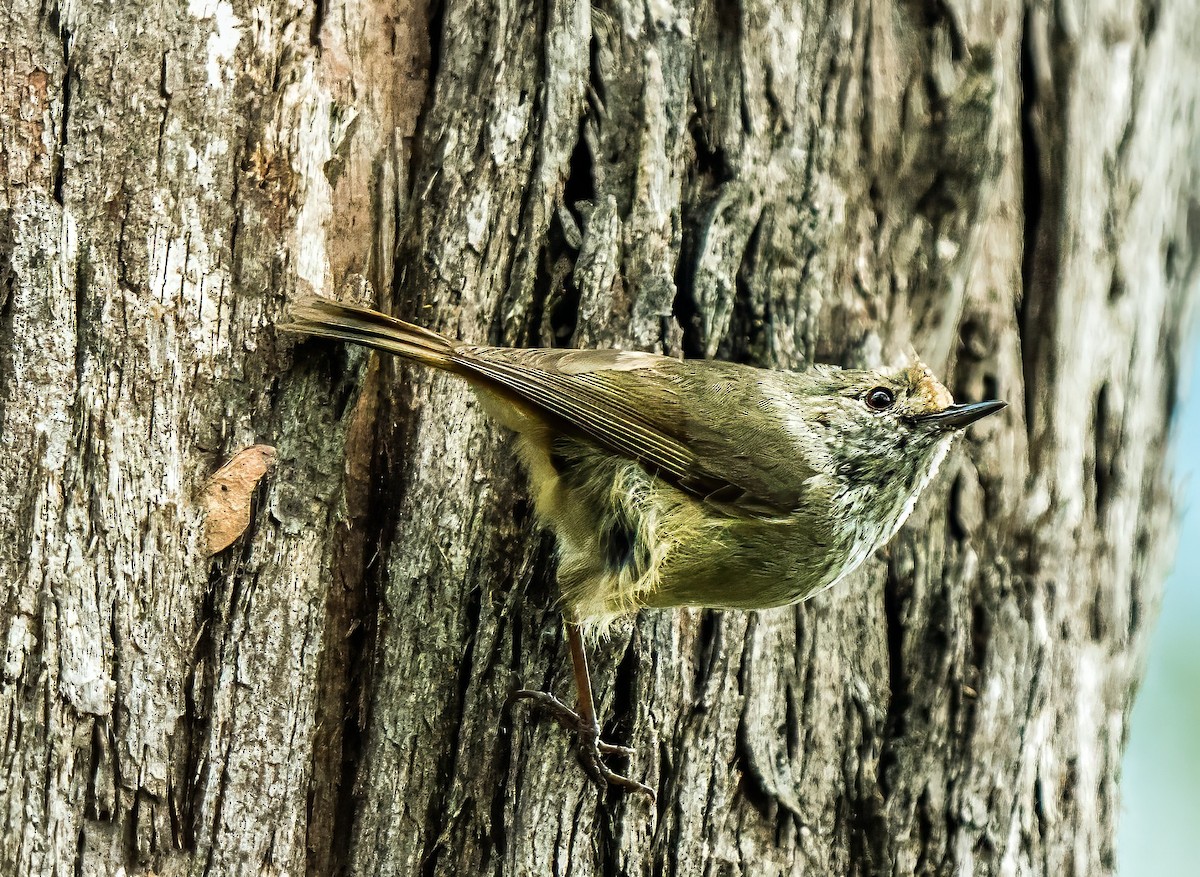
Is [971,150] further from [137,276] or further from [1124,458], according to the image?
[137,276]

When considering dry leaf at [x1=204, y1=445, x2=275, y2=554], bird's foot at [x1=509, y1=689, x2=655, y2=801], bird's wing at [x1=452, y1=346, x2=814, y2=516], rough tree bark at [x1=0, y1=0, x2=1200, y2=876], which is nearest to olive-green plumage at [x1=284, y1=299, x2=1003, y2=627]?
bird's wing at [x1=452, y1=346, x2=814, y2=516]

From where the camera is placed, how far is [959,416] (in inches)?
129

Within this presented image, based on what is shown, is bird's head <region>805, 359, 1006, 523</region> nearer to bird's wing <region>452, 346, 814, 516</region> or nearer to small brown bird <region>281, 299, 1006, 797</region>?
small brown bird <region>281, 299, 1006, 797</region>

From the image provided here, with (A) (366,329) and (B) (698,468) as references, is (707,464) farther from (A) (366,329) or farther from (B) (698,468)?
(A) (366,329)

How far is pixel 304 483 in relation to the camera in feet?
9.59

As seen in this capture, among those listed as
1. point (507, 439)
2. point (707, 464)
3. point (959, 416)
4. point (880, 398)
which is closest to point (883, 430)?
point (880, 398)

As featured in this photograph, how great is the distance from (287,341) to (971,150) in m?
2.31

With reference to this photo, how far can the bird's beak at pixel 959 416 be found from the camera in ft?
10.5

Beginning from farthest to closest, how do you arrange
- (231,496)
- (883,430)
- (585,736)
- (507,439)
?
(883,430) → (507,439) → (585,736) → (231,496)

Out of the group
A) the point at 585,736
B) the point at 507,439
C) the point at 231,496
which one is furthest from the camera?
the point at 507,439

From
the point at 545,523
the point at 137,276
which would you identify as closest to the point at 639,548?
the point at 545,523

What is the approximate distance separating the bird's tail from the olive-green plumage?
0.09 meters

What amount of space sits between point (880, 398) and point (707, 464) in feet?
1.90

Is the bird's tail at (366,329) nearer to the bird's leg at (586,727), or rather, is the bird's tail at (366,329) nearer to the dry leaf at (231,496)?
the dry leaf at (231,496)
